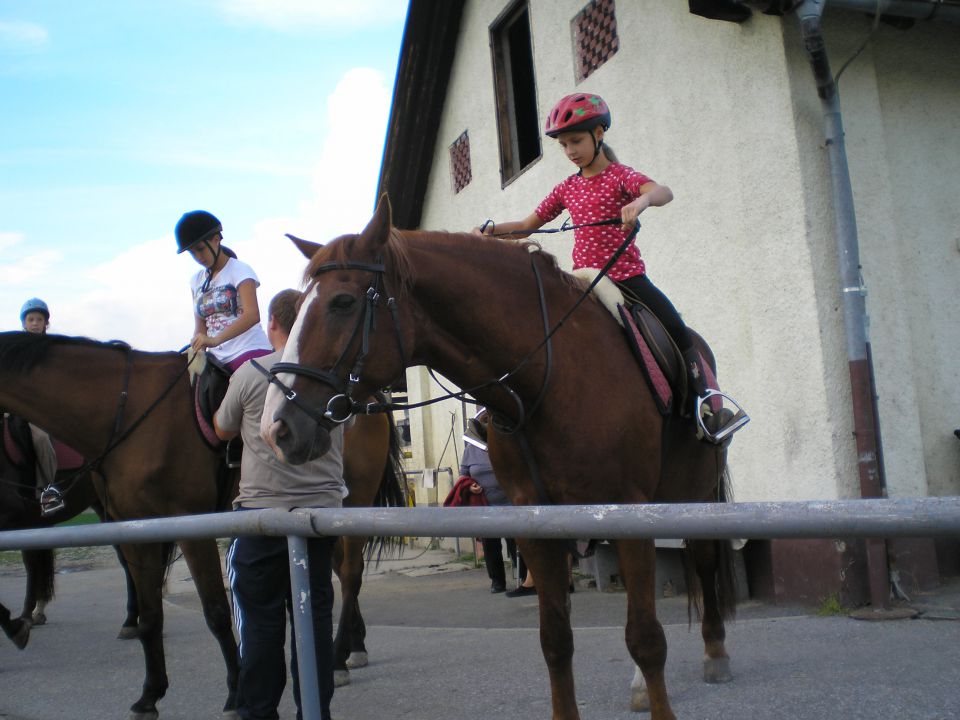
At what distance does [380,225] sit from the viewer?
125 inches

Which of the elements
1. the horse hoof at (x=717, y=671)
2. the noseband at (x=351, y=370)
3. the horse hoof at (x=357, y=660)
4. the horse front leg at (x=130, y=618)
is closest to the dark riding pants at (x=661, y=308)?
the noseband at (x=351, y=370)

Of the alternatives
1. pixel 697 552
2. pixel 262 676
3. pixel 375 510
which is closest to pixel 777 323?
pixel 697 552

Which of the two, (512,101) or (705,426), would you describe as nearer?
(705,426)

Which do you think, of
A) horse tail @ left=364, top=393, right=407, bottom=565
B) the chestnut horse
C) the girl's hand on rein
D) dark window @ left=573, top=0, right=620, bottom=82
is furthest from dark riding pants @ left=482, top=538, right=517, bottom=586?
the girl's hand on rein

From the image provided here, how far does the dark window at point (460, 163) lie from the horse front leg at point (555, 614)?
8.20 m

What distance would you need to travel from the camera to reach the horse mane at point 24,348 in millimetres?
5152

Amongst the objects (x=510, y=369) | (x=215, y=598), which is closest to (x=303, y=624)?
(x=510, y=369)

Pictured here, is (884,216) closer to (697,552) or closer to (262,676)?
(697,552)

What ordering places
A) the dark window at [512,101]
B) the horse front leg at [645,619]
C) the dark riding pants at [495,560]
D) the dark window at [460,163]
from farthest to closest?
the dark window at [460,163] → the dark window at [512,101] → the dark riding pants at [495,560] → the horse front leg at [645,619]

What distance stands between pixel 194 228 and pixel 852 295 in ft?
13.8

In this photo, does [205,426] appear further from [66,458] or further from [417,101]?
[417,101]

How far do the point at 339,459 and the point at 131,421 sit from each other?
66.2 inches

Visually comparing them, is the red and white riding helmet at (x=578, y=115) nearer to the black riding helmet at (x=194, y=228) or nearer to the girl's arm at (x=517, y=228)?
the girl's arm at (x=517, y=228)

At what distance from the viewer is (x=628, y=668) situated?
5.10 m
